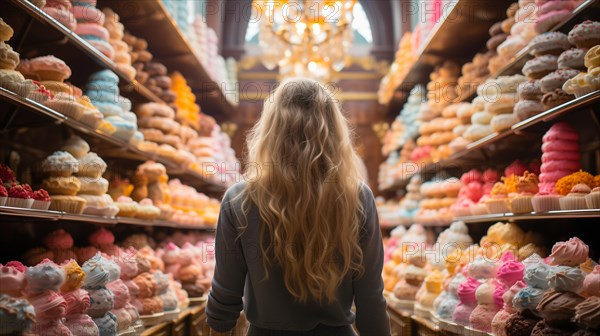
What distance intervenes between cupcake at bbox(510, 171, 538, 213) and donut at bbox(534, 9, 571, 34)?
74cm

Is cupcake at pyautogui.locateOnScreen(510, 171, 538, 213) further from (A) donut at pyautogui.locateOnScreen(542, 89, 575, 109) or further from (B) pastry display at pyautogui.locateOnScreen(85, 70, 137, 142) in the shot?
(B) pastry display at pyautogui.locateOnScreen(85, 70, 137, 142)

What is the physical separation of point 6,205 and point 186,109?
323 cm

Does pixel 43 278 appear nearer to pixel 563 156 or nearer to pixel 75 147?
pixel 75 147

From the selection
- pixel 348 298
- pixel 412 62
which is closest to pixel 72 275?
pixel 348 298

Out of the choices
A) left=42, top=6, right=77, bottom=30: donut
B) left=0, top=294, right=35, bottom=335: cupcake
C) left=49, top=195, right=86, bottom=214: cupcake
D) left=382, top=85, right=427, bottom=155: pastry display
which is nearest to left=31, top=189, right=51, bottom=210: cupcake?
left=49, top=195, right=86, bottom=214: cupcake

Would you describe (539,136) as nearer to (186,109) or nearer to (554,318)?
(554,318)

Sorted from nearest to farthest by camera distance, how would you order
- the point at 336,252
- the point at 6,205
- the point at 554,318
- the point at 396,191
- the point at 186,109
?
the point at 336,252 → the point at 554,318 → the point at 6,205 → the point at 186,109 → the point at 396,191

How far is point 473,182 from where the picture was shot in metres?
4.26

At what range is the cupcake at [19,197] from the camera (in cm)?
247

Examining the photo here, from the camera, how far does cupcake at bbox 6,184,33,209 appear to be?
97.4 inches

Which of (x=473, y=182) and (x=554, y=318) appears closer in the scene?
(x=554, y=318)

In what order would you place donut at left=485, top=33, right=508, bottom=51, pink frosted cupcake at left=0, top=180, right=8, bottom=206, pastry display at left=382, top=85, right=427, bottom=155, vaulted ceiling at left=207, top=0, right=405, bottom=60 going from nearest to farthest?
1. pink frosted cupcake at left=0, top=180, right=8, bottom=206
2. donut at left=485, top=33, right=508, bottom=51
3. pastry display at left=382, top=85, right=427, bottom=155
4. vaulted ceiling at left=207, top=0, right=405, bottom=60

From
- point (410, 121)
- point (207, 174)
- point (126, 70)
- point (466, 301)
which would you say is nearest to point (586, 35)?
point (466, 301)

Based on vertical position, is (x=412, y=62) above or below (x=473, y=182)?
above
